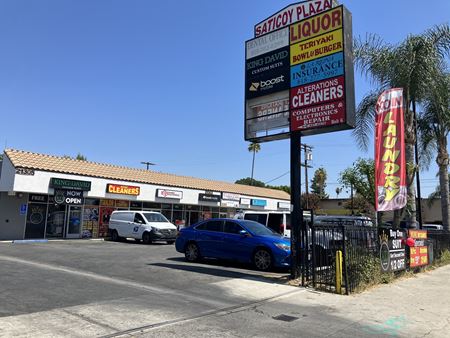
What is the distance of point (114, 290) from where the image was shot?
355 inches

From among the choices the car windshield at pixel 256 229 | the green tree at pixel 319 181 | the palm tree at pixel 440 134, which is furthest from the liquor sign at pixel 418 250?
the green tree at pixel 319 181

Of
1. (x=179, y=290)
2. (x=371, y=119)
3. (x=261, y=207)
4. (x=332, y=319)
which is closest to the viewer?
(x=332, y=319)

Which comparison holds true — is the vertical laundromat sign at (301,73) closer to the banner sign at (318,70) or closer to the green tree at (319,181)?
the banner sign at (318,70)

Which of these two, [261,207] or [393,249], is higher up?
[261,207]

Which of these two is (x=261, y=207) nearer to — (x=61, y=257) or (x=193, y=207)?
(x=193, y=207)

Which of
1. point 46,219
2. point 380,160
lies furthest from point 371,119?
point 46,219

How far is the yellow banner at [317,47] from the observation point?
36.7 feet

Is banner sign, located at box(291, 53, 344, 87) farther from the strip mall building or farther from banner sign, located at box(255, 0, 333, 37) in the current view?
the strip mall building

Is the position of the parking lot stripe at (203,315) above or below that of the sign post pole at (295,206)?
below

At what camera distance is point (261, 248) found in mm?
12867

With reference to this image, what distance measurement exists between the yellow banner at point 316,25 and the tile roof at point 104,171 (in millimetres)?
16089

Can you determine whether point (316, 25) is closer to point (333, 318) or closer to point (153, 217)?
point (333, 318)

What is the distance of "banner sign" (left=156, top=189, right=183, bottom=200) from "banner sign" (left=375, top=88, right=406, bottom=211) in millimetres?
18942

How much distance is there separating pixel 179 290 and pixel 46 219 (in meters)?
17.4
